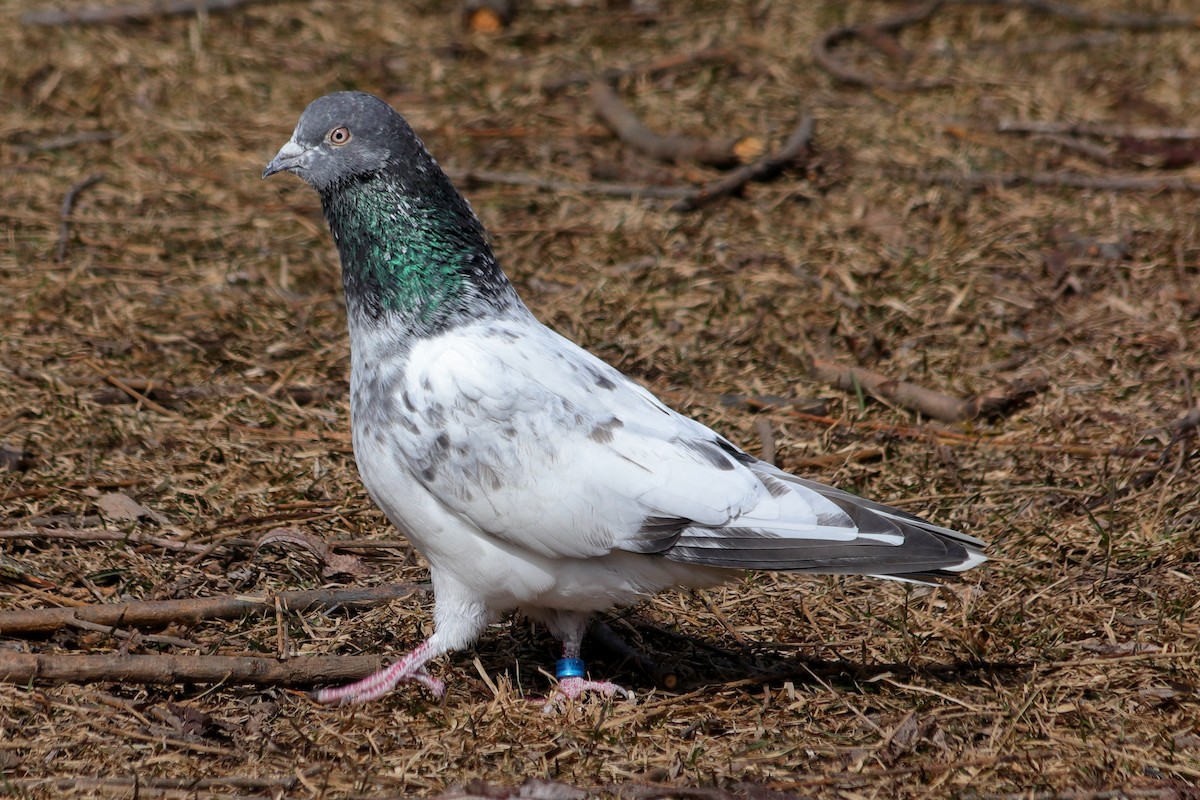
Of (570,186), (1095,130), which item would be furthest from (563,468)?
(1095,130)

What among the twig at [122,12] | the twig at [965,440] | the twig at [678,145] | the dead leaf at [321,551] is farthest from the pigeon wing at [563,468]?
the twig at [122,12]

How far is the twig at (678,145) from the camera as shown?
6.99m

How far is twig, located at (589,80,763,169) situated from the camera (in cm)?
699

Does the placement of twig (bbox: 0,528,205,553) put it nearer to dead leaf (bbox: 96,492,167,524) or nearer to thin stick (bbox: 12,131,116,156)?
dead leaf (bbox: 96,492,167,524)

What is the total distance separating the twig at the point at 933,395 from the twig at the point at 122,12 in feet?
16.6

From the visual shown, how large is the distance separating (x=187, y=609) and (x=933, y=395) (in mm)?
2897

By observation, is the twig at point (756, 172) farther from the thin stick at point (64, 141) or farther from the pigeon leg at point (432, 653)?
the pigeon leg at point (432, 653)

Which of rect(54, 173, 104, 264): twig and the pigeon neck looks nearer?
the pigeon neck

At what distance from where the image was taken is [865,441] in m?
5.03

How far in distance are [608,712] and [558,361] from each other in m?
0.98

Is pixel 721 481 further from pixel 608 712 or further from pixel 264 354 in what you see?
pixel 264 354

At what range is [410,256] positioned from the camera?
366 centimetres

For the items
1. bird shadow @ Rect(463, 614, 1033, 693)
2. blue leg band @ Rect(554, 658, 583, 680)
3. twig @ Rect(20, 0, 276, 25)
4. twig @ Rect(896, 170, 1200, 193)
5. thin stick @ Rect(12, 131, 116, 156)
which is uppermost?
twig @ Rect(20, 0, 276, 25)

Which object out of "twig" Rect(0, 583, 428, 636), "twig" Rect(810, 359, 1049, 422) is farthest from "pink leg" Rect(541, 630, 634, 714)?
"twig" Rect(810, 359, 1049, 422)
